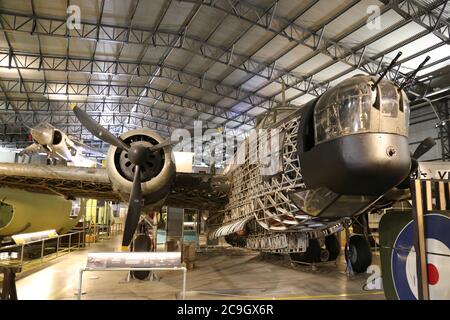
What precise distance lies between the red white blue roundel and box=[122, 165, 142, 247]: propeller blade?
176 inches

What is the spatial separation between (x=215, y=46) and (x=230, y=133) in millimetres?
12060

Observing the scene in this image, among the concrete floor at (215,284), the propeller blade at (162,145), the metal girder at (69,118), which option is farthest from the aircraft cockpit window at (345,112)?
the metal girder at (69,118)

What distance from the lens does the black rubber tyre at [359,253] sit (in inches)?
328

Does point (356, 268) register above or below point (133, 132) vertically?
below

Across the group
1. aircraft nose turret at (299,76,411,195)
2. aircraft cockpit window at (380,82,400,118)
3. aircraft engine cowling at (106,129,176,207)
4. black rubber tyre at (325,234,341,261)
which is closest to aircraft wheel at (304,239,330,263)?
black rubber tyre at (325,234,341,261)

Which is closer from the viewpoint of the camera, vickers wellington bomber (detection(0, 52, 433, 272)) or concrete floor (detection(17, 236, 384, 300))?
vickers wellington bomber (detection(0, 52, 433, 272))

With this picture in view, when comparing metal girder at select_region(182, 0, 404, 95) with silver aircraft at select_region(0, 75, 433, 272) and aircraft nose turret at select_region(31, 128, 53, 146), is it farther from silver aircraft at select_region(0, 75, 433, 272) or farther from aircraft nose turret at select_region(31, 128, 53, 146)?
aircraft nose turret at select_region(31, 128, 53, 146)

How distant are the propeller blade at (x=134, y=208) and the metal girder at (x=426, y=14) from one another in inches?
404

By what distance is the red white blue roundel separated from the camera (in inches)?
135

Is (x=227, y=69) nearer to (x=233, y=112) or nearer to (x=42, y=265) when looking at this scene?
(x=233, y=112)

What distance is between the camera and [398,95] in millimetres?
4164

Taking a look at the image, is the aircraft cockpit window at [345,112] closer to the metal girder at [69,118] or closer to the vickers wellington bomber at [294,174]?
the vickers wellington bomber at [294,174]
